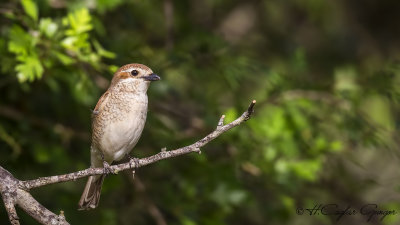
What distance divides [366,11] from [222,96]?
105 inches

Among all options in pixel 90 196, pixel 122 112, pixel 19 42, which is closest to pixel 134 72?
pixel 122 112

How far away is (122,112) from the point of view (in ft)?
16.7

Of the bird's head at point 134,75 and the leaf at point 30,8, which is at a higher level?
the leaf at point 30,8

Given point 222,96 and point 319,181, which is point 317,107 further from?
point 222,96

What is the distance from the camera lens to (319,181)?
7.51m

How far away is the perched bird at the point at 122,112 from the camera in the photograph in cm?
507

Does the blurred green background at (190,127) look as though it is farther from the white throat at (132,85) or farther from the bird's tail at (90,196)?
→ the bird's tail at (90,196)

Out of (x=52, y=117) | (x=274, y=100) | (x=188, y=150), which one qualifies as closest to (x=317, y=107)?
(x=274, y=100)

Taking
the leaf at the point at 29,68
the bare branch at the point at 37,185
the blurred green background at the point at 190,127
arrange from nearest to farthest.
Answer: the bare branch at the point at 37,185 < the leaf at the point at 29,68 < the blurred green background at the point at 190,127

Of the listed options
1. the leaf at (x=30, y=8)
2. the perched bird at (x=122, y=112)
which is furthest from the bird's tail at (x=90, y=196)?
the leaf at (x=30, y=8)

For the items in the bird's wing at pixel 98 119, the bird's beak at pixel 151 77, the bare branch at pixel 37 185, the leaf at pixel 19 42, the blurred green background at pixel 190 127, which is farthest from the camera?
the blurred green background at pixel 190 127

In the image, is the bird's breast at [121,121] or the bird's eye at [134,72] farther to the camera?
the bird's eye at [134,72]

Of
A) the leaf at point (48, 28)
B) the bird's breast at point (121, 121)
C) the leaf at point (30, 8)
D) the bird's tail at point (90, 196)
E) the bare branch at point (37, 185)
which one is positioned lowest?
the bare branch at point (37, 185)

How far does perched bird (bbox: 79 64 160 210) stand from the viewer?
5.07 meters
